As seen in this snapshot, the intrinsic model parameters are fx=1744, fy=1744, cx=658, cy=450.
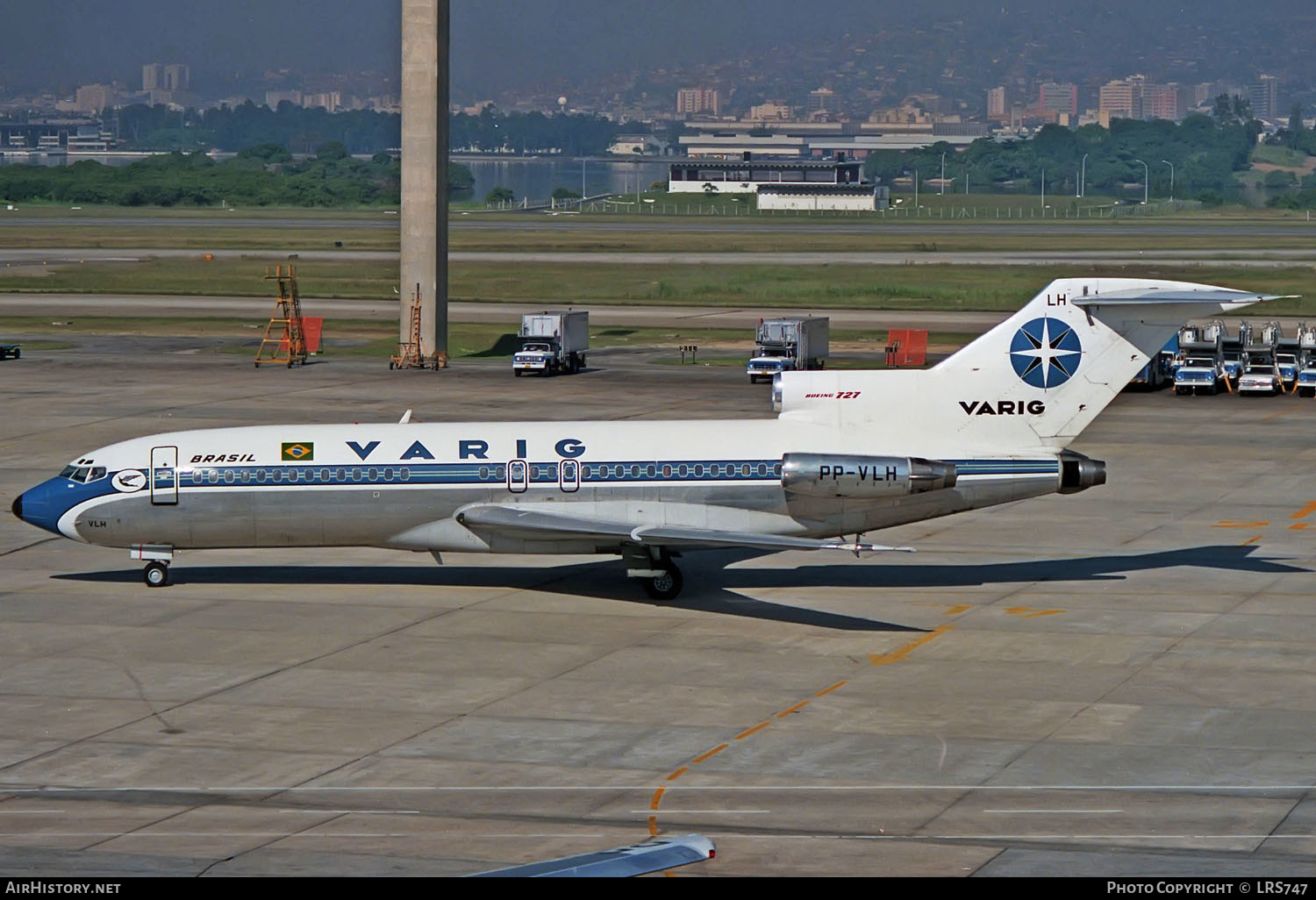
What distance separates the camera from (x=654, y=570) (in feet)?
107

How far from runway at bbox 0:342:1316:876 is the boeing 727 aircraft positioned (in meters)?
1.50

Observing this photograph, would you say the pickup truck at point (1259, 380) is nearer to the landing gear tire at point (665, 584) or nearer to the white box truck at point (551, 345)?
the white box truck at point (551, 345)

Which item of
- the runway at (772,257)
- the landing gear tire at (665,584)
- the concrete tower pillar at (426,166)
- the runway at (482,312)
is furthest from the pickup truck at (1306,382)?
the runway at (772,257)

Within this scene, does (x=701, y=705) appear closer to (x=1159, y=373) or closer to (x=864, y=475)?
(x=864, y=475)

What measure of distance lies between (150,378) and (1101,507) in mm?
41058

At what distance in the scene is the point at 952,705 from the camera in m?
25.5

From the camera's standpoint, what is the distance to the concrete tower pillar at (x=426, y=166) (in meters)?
75.2

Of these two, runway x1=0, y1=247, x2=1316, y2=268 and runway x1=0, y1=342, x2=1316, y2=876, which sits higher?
runway x1=0, y1=247, x2=1316, y2=268

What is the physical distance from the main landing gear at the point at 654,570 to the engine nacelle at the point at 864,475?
285 centimetres

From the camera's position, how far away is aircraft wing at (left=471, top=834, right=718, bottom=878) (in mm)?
11359

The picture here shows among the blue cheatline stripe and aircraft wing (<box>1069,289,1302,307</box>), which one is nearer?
aircraft wing (<box>1069,289,1302,307</box>)

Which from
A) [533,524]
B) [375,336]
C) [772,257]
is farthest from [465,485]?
[772,257]

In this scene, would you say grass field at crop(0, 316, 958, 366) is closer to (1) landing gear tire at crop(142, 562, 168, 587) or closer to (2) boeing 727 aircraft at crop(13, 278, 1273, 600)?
(2) boeing 727 aircraft at crop(13, 278, 1273, 600)

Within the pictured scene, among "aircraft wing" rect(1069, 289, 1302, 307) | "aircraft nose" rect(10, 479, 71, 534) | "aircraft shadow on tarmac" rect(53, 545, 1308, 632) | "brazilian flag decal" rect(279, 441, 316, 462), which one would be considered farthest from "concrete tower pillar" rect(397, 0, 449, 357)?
"aircraft wing" rect(1069, 289, 1302, 307)
